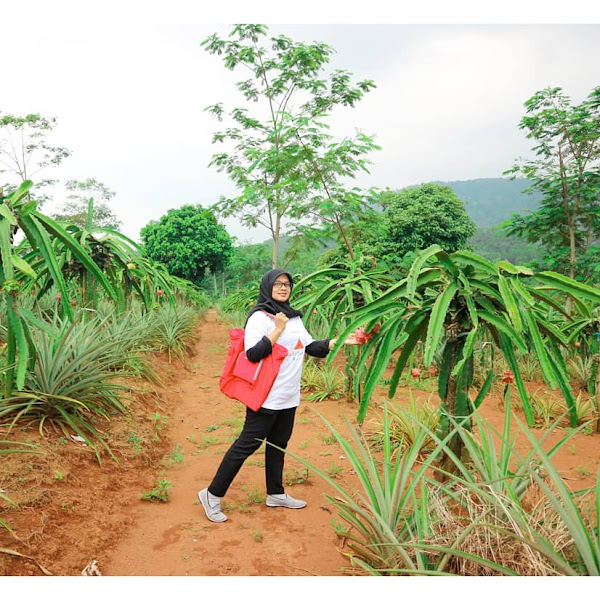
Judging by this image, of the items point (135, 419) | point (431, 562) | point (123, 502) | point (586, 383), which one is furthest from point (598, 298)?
point (586, 383)

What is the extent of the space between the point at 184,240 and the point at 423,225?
1160 centimetres

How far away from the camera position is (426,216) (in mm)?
11781

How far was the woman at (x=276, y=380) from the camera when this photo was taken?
271 cm

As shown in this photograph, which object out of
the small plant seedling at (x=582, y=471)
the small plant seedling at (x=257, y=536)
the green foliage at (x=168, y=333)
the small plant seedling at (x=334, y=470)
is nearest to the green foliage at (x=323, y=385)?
the small plant seedling at (x=334, y=470)

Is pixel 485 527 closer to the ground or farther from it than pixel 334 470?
farther from it

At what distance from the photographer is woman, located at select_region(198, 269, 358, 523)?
8.87 ft

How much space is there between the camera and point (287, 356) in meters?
2.75

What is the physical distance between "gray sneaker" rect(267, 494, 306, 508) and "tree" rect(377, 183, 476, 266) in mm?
8603

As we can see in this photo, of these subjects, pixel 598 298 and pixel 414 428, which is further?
pixel 414 428

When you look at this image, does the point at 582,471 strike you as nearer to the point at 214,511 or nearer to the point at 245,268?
the point at 214,511

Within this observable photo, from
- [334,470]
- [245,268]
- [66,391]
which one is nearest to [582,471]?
[334,470]

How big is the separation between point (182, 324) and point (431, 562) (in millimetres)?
7028

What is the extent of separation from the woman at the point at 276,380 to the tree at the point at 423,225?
27.9 feet

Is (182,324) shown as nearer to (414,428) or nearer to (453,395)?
(414,428)
